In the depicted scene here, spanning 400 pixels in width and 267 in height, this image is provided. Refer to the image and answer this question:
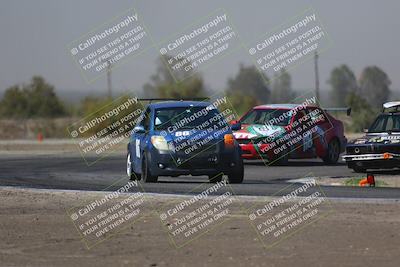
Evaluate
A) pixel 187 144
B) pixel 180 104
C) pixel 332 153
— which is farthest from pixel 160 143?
pixel 332 153

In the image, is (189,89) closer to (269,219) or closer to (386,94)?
(386,94)

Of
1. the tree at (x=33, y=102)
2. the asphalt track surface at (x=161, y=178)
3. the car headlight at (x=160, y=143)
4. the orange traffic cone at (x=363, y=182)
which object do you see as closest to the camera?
the asphalt track surface at (x=161, y=178)

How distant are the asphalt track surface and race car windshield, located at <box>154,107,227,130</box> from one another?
1106 mm

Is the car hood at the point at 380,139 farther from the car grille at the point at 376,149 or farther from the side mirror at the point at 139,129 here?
the side mirror at the point at 139,129

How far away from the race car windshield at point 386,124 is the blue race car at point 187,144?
4.62m

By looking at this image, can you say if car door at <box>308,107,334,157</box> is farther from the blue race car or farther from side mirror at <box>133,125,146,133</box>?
side mirror at <box>133,125,146,133</box>

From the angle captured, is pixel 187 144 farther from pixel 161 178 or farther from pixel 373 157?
→ pixel 373 157

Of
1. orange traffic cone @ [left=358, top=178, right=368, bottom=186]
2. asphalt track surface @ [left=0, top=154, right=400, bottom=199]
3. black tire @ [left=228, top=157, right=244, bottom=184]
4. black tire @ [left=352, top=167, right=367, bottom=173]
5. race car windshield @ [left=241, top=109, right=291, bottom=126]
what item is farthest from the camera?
race car windshield @ [left=241, top=109, right=291, bottom=126]

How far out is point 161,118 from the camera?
65.0ft

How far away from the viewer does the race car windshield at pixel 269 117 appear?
26109 mm

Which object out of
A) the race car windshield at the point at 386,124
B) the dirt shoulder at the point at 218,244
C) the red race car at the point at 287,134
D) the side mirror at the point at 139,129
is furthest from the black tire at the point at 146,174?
the red race car at the point at 287,134

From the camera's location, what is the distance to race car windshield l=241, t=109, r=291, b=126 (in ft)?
85.7

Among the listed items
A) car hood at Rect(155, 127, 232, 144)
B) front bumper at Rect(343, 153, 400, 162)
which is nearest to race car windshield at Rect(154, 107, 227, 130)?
car hood at Rect(155, 127, 232, 144)

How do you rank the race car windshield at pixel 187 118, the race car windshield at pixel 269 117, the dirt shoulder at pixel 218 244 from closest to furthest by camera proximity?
the dirt shoulder at pixel 218 244, the race car windshield at pixel 187 118, the race car windshield at pixel 269 117
